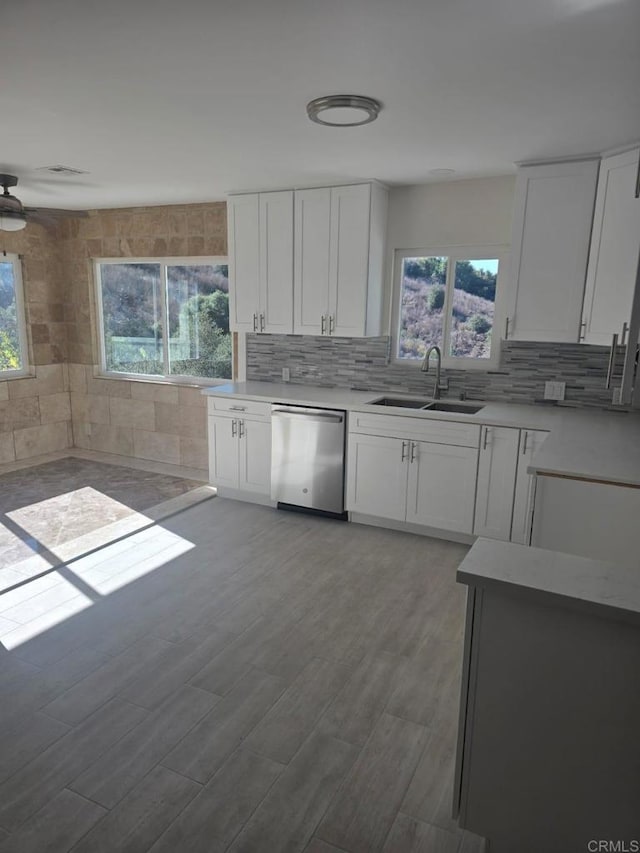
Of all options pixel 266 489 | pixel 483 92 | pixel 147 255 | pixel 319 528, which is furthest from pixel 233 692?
pixel 147 255

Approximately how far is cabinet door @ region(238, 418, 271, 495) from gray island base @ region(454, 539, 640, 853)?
2954 millimetres

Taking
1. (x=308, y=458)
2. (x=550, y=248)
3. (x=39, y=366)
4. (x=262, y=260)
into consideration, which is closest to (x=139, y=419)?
(x=39, y=366)

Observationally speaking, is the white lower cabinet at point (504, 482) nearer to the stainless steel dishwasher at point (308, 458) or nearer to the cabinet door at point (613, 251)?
the cabinet door at point (613, 251)

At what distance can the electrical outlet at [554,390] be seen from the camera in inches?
155

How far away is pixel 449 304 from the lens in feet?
14.1

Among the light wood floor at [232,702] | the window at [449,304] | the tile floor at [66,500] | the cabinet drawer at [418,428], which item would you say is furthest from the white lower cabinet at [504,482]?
the tile floor at [66,500]

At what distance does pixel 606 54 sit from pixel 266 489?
11.0 feet

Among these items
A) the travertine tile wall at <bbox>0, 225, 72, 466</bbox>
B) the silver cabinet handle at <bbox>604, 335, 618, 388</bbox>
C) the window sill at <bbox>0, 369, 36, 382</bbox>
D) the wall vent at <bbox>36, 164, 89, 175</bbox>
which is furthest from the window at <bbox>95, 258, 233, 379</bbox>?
the silver cabinet handle at <bbox>604, 335, 618, 388</bbox>

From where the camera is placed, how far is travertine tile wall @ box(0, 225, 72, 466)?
18.6 ft

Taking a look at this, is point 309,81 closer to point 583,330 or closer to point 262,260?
point 583,330

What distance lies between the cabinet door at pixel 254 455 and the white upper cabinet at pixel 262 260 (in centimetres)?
79

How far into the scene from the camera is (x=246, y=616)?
2939 mm

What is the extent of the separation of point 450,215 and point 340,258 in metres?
Answer: 0.85

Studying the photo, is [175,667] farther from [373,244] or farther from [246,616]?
[373,244]
